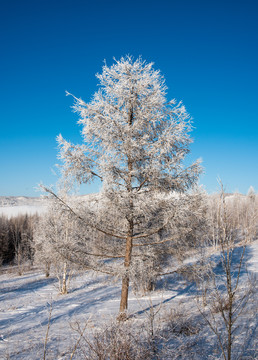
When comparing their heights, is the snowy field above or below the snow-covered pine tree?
below

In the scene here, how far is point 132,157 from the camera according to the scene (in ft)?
21.7

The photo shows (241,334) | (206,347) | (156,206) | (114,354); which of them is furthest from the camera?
(156,206)

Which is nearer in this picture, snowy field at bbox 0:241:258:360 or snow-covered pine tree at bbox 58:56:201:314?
snowy field at bbox 0:241:258:360

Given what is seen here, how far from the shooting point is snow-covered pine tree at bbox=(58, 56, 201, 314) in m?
6.28

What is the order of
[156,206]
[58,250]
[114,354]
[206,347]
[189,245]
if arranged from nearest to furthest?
[114,354]
[206,347]
[156,206]
[58,250]
[189,245]

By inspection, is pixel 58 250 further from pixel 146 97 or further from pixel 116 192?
pixel 146 97

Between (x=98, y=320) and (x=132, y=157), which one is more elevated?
(x=132, y=157)

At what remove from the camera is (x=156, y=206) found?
600 centimetres

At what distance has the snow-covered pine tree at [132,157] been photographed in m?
6.28

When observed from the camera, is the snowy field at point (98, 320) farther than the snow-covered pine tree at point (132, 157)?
No

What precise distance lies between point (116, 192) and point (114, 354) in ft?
11.6

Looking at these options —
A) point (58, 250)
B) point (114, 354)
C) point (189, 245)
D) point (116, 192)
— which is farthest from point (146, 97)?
point (114, 354)

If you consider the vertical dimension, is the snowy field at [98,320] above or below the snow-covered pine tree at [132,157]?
below

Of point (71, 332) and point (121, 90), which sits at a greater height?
point (121, 90)
